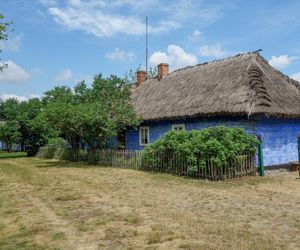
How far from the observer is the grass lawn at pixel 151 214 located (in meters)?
6.32

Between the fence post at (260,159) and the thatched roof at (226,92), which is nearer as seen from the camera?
the fence post at (260,159)

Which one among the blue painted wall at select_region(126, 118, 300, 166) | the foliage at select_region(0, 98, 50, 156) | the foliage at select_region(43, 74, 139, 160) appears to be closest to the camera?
the blue painted wall at select_region(126, 118, 300, 166)

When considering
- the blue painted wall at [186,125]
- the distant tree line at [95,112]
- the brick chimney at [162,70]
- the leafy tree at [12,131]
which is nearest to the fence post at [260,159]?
the blue painted wall at [186,125]

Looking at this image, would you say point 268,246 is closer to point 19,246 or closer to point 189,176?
point 19,246

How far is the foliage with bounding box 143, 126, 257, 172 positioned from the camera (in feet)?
45.0

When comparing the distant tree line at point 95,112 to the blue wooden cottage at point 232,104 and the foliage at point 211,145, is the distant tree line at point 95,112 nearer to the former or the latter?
the blue wooden cottage at point 232,104

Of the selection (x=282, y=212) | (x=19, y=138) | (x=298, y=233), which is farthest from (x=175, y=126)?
(x=19, y=138)

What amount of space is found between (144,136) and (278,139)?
8.59m

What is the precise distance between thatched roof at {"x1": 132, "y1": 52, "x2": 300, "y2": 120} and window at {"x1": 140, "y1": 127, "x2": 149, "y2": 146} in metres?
1.01

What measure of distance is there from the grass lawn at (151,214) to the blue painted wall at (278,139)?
2845 millimetres

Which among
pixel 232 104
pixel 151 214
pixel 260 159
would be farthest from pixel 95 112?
pixel 151 214

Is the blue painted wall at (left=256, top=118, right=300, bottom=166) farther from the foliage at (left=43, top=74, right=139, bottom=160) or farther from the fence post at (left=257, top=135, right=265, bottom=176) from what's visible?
the foliage at (left=43, top=74, right=139, bottom=160)

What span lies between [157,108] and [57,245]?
1609cm

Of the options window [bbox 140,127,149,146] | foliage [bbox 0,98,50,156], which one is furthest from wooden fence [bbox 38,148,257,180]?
foliage [bbox 0,98,50,156]
